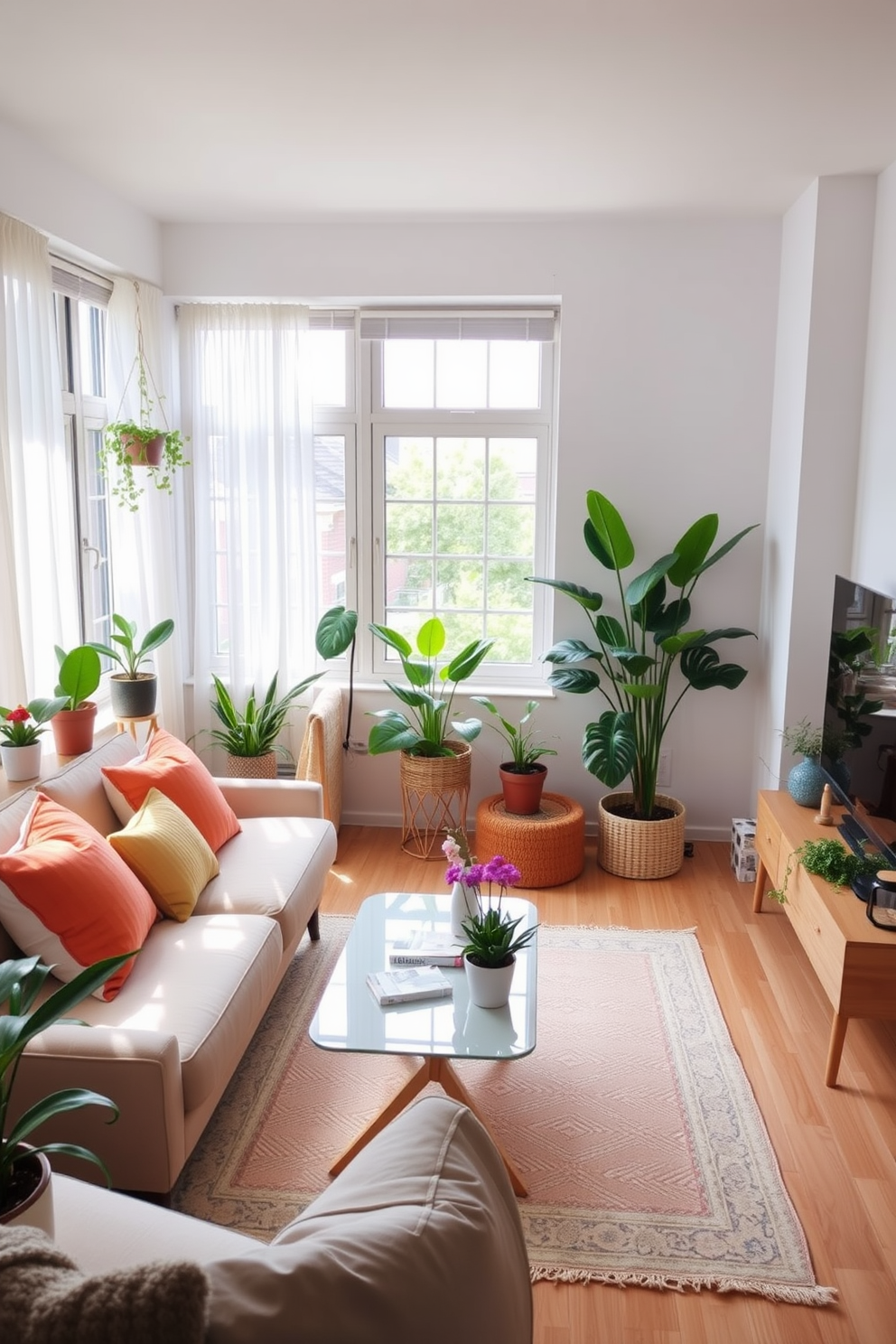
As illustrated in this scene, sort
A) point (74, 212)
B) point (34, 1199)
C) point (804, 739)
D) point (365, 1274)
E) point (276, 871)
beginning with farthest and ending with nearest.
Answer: point (804, 739) → point (74, 212) → point (276, 871) → point (34, 1199) → point (365, 1274)

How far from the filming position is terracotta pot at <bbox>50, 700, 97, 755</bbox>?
3.29 m

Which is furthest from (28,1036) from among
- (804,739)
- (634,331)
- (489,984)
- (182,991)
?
(634,331)

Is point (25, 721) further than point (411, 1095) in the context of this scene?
Yes

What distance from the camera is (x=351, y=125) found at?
321 centimetres

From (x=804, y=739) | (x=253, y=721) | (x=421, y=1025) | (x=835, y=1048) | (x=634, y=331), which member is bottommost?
(x=835, y=1048)

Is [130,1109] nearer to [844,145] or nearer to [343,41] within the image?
[343,41]

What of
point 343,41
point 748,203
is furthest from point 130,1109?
point 748,203

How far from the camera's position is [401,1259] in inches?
41.2

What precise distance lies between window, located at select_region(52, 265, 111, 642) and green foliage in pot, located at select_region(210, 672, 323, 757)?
60 cm

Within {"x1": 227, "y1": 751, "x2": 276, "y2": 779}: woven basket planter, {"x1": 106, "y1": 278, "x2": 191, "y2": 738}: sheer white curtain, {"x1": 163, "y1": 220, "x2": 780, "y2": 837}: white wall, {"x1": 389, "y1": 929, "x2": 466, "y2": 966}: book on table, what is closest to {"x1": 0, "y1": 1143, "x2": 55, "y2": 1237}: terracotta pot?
{"x1": 389, "y1": 929, "x2": 466, "y2": 966}: book on table

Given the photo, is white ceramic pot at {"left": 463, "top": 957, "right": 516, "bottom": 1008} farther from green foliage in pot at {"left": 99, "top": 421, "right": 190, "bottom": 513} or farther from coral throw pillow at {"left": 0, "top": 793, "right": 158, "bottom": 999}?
green foliage in pot at {"left": 99, "top": 421, "right": 190, "bottom": 513}

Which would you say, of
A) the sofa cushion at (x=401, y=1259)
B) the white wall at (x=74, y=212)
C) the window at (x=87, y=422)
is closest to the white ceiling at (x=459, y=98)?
the white wall at (x=74, y=212)

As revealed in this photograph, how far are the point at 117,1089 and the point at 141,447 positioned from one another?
2.66 m

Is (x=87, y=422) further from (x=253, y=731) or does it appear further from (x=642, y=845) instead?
(x=642, y=845)
